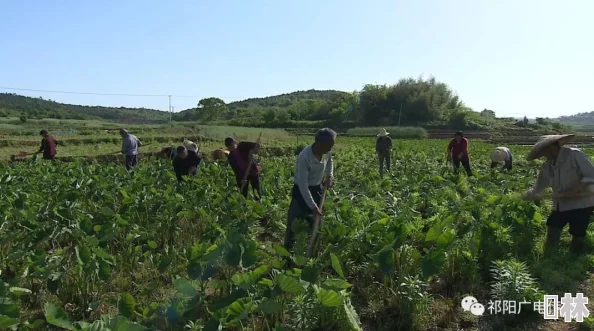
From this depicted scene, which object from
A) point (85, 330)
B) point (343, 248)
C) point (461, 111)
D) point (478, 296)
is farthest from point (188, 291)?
point (461, 111)

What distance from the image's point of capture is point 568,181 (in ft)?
15.3

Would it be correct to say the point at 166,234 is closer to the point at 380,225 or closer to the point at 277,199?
the point at 277,199

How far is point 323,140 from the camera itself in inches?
169

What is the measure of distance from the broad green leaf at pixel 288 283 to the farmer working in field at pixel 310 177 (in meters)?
1.56

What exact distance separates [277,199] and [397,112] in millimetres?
47309

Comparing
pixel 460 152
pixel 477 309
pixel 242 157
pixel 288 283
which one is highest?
pixel 242 157

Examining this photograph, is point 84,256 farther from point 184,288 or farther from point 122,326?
point 122,326

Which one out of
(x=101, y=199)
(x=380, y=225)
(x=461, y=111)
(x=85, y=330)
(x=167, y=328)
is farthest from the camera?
(x=461, y=111)

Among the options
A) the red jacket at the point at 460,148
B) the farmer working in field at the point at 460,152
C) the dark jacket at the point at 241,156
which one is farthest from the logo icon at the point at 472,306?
the red jacket at the point at 460,148

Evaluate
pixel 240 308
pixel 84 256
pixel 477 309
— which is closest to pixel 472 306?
pixel 477 309

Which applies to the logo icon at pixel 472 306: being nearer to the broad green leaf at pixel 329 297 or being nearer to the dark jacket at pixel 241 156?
the broad green leaf at pixel 329 297

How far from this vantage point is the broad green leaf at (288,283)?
2807mm

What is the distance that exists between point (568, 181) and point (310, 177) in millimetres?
2646

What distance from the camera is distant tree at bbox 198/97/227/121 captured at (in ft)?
220
